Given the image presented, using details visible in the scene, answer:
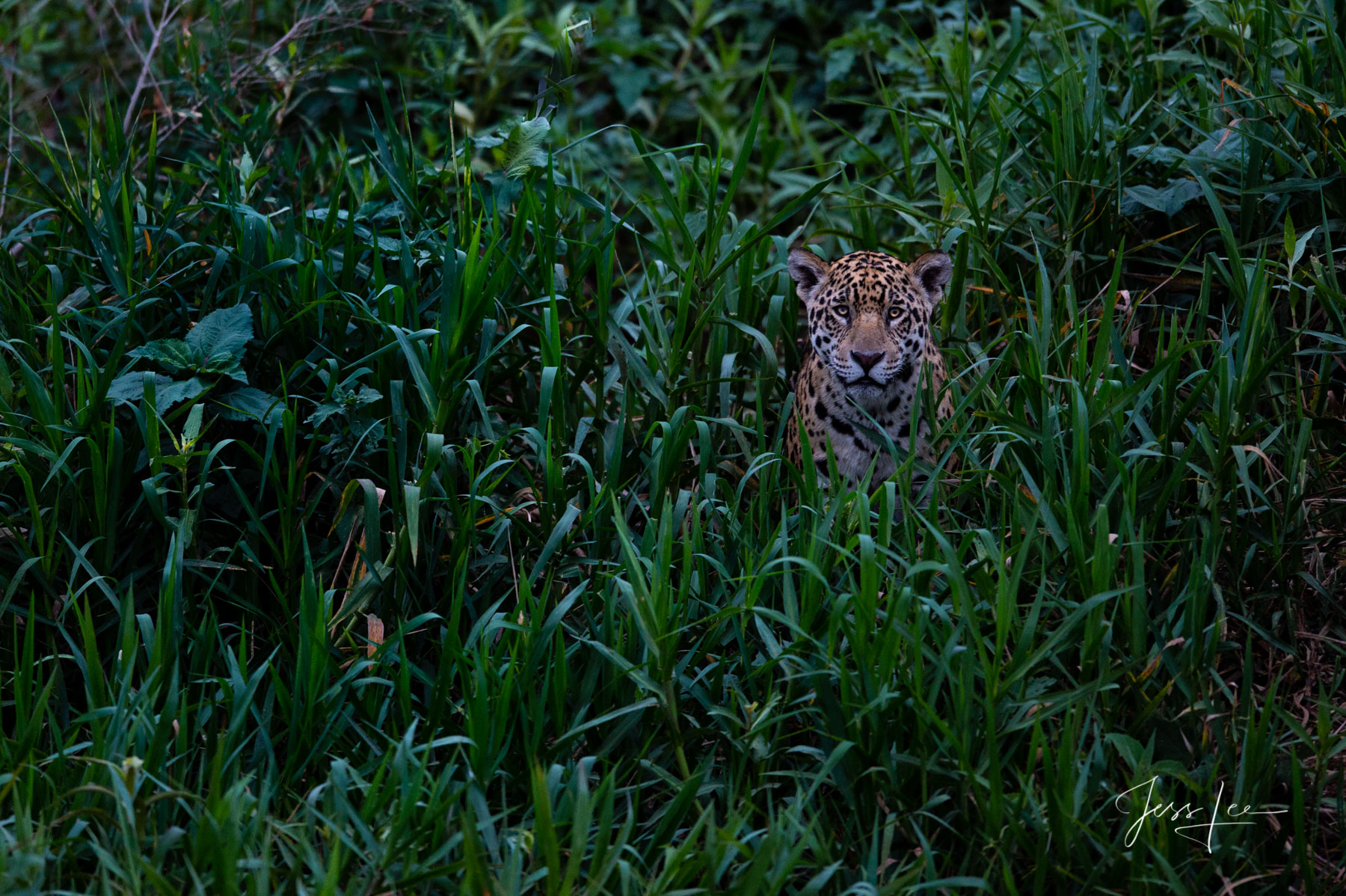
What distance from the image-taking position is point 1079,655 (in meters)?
3.11

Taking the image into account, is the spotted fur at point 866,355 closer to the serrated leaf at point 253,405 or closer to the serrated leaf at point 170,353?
the serrated leaf at point 253,405

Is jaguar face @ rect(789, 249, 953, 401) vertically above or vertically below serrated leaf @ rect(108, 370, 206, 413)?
below

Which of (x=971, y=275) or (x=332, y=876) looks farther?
(x=971, y=275)

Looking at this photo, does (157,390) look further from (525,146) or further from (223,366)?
(525,146)

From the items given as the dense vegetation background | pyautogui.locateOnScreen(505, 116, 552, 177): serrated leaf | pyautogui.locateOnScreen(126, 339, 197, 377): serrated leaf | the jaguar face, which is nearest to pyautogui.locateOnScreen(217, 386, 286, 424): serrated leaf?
the dense vegetation background

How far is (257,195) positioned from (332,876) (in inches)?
112

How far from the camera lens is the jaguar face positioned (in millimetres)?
4039

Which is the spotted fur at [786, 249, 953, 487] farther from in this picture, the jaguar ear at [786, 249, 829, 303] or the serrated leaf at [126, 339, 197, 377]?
the serrated leaf at [126, 339, 197, 377]

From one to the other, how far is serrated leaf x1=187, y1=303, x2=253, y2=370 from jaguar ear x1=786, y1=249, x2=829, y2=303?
183cm

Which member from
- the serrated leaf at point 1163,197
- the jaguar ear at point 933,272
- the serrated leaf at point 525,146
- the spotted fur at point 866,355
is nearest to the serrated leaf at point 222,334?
the serrated leaf at point 525,146

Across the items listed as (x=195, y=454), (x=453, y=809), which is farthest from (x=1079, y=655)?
(x=195, y=454)

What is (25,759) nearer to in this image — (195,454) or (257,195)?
(195,454)

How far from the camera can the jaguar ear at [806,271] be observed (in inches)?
170
